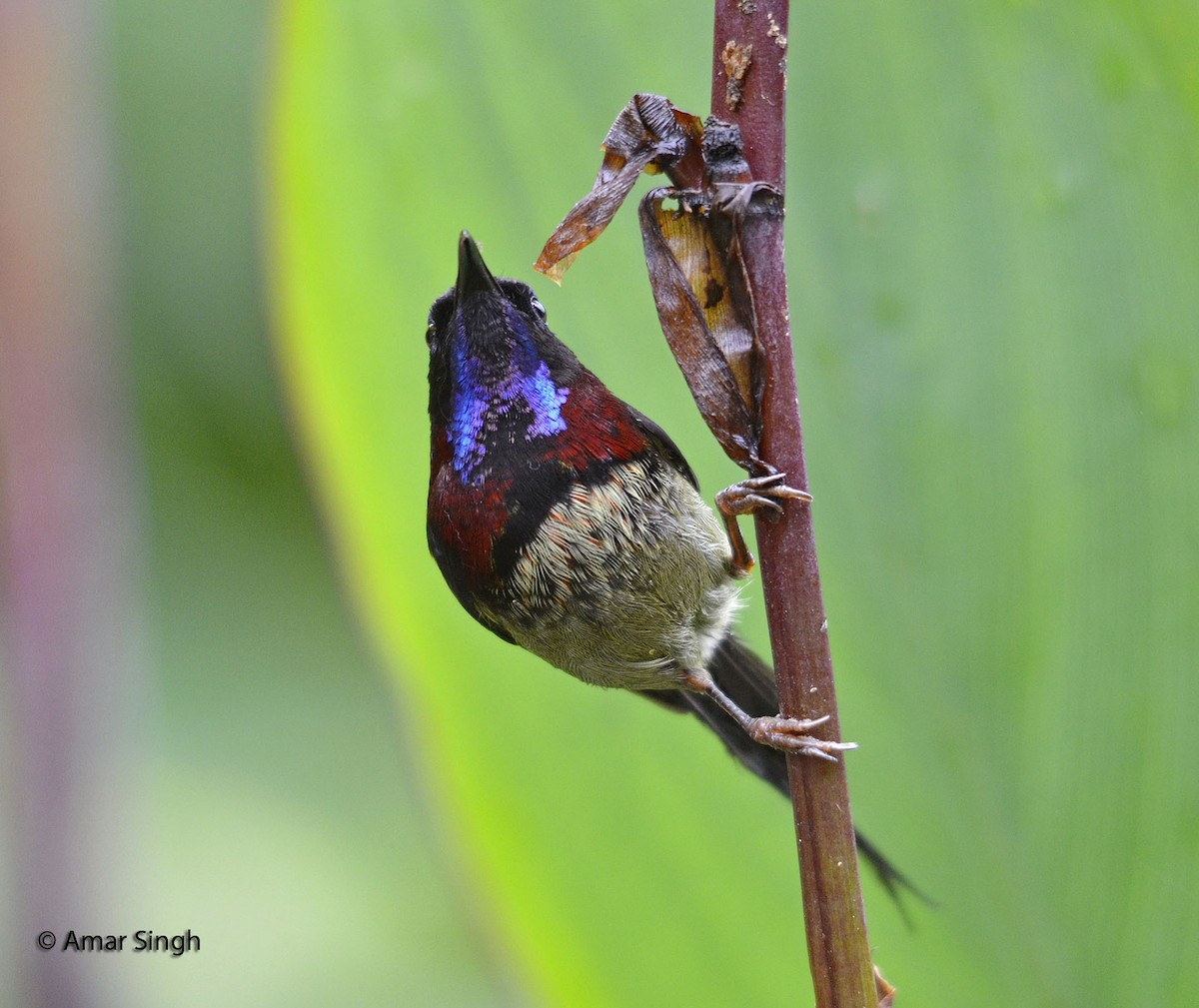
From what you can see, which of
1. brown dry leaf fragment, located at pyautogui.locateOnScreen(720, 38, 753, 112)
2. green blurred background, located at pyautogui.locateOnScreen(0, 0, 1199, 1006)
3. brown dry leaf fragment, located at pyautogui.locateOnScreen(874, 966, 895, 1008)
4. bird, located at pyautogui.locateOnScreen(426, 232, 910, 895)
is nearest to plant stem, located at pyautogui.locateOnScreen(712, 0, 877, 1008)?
brown dry leaf fragment, located at pyautogui.locateOnScreen(720, 38, 753, 112)

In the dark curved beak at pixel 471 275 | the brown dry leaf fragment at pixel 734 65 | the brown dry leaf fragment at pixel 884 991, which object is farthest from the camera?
the dark curved beak at pixel 471 275

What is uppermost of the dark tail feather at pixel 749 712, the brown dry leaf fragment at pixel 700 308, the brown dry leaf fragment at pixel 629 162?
the brown dry leaf fragment at pixel 629 162

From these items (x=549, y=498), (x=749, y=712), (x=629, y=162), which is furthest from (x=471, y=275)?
(x=749, y=712)

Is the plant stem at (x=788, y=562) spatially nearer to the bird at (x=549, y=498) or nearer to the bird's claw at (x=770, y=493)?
the bird's claw at (x=770, y=493)

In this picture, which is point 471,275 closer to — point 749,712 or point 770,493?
point 770,493

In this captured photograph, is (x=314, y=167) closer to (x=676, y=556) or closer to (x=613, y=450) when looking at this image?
(x=613, y=450)

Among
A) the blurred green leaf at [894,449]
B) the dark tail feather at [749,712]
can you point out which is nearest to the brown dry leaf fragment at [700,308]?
the blurred green leaf at [894,449]

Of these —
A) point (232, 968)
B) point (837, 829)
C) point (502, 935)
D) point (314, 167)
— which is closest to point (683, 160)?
point (837, 829)

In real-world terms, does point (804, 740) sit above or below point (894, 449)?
below
